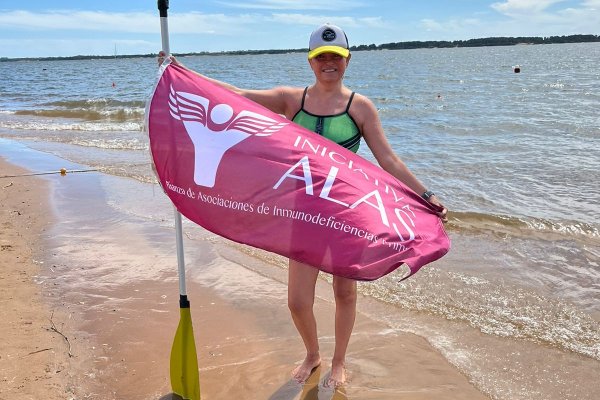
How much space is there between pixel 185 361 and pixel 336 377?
0.91m

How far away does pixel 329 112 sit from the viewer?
3037 millimetres

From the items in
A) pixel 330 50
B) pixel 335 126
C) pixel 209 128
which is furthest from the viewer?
pixel 335 126

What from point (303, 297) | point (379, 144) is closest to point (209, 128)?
point (379, 144)

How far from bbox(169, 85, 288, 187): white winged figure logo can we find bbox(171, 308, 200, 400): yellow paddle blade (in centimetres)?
87

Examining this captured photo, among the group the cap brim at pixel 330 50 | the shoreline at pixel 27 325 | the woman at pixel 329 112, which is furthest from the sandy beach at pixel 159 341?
the cap brim at pixel 330 50

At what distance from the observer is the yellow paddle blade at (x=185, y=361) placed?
3062 millimetres

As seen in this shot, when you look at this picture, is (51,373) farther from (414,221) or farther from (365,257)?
(414,221)

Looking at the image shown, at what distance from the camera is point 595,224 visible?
7160mm

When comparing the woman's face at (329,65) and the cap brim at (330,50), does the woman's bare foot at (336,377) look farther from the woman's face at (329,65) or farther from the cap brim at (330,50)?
the cap brim at (330,50)

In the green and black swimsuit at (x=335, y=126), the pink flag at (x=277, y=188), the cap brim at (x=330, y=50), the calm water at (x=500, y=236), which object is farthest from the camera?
the calm water at (x=500, y=236)

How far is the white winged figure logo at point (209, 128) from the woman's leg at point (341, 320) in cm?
99

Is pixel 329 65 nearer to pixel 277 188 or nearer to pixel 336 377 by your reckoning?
pixel 277 188

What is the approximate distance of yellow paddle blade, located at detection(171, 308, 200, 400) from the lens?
3.06 metres

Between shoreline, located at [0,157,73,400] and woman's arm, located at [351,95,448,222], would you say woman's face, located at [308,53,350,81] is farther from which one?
shoreline, located at [0,157,73,400]
